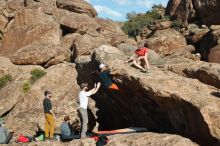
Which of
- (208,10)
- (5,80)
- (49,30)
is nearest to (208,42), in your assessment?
(208,10)

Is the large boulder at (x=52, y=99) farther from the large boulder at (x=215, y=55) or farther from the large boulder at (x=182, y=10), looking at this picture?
the large boulder at (x=182, y=10)

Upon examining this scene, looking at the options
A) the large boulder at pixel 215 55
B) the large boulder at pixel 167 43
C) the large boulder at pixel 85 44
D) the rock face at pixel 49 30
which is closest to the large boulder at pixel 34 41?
the rock face at pixel 49 30

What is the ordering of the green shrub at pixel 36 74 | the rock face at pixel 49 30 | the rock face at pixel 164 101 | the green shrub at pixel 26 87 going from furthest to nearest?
the rock face at pixel 49 30 → the green shrub at pixel 36 74 → the green shrub at pixel 26 87 → the rock face at pixel 164 101

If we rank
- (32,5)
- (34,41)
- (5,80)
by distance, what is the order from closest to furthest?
(5,80) → (34,41) → (32,5)

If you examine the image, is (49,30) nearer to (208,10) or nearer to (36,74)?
(36,74)

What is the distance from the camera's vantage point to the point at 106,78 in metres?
19.2

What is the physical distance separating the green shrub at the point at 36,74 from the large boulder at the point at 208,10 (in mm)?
21130

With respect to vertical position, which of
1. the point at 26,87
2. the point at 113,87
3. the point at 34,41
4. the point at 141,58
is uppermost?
the point at 34,41

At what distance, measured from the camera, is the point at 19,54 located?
117 ft

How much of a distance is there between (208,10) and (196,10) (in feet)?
8.22

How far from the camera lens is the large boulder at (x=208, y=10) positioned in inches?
1818

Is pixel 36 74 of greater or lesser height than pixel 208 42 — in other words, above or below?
below

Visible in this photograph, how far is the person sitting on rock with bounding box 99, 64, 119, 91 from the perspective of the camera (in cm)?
1895

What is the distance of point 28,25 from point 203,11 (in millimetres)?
19171
